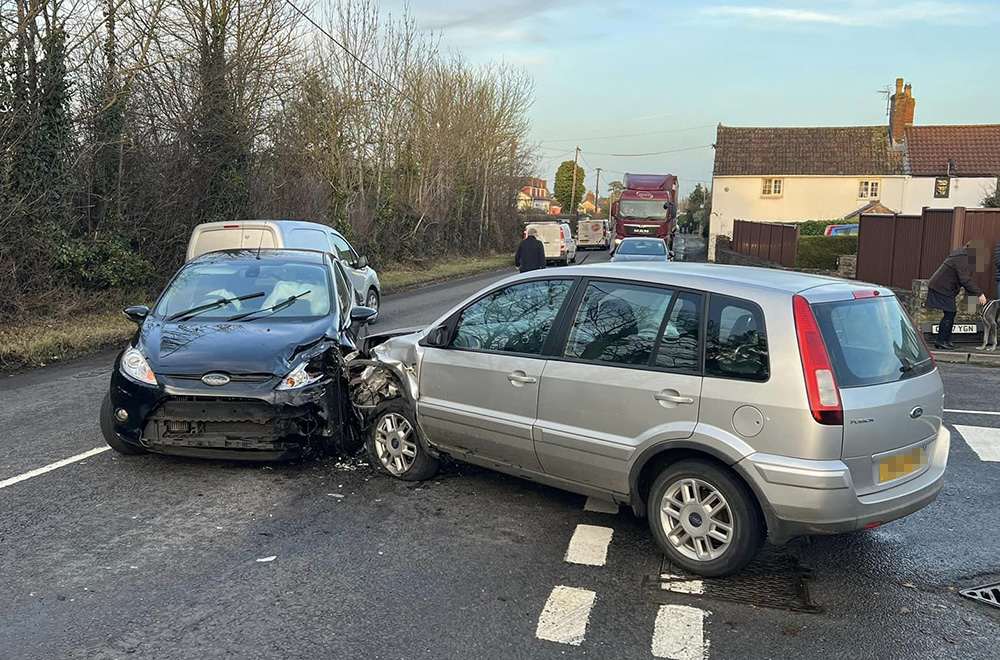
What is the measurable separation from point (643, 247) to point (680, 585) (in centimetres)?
1905

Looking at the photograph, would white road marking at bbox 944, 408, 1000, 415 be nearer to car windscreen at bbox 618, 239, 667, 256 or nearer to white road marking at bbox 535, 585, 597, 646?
white road marking at bbox 535, 585, 597, 646

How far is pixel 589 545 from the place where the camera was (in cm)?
444

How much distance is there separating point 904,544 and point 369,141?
1035 inches

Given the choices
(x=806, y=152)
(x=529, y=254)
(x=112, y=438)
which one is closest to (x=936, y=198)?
(x=806, y=152)

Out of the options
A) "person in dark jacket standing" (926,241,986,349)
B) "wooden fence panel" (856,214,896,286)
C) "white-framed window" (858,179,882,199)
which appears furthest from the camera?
"white-framed window" (858,179,882,199)

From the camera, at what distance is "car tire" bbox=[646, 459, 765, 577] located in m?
3.84

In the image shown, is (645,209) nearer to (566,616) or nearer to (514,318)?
(514,318)

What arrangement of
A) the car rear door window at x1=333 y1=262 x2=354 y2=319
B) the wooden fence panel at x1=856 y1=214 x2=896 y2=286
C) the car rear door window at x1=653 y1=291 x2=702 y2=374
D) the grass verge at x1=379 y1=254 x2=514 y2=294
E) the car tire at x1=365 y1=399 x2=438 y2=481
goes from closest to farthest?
the car rear door window at x1=653 y1=291 x2=702 y2=374
the car tire at x1=365 y1=399 x2=438 y2=481
the car rear door window at x1=333 y1=262 x2=354 y2=319
the wooden fence panel at x1=856 y1=214 x2=896 y2=286
the grass verge at x1=379 y1=254 x2=514 y2=294

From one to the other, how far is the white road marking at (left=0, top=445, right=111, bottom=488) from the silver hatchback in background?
307 cm

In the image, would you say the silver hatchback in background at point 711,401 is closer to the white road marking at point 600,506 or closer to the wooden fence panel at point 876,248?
the white road marking at point 600,506

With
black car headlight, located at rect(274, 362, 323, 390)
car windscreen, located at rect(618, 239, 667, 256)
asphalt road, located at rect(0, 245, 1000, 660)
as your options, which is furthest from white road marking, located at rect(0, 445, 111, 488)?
car windscreen, located at rect(618, 239, 667, 256)

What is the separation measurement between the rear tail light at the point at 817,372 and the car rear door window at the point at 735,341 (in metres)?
0.18

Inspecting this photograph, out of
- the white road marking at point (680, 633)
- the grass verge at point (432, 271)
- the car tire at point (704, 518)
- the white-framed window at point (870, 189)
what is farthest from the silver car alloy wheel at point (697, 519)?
the white-framed window at point (870, 189)

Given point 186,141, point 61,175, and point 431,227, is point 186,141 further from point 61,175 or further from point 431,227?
point 431,227
